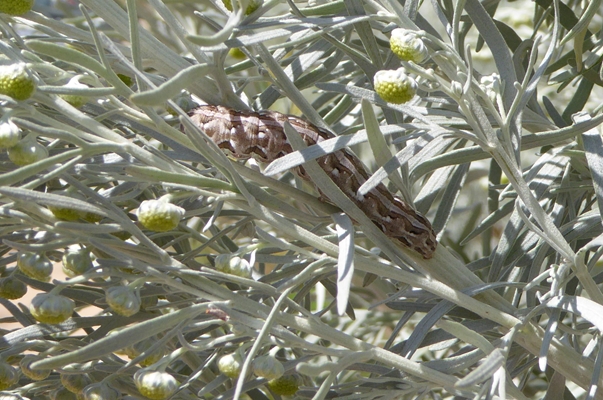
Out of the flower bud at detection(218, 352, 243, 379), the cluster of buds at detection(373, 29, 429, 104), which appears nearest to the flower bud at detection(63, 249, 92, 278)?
the flower bud at detection(218, 352, 243, 379)

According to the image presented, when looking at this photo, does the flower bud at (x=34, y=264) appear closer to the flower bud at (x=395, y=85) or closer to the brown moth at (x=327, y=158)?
the brown moth at (x=327, y=158)

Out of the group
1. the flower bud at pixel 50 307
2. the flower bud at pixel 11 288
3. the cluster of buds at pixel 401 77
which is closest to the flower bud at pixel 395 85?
the cluster of buds at pixel 401 77

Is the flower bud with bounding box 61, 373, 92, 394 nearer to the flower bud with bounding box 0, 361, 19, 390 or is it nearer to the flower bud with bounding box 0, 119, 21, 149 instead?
the flower bud with bounding box 0, 361, 19, 390

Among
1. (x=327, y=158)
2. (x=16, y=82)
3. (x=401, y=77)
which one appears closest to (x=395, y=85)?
(x=401, y=77)

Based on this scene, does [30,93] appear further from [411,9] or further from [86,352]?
[411,9]

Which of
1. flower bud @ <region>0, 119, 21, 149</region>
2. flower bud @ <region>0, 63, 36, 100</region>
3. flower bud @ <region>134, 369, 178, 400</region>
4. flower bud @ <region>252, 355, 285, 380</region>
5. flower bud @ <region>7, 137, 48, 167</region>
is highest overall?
flower bud @ <region>0, 63, 36, 100</region>
